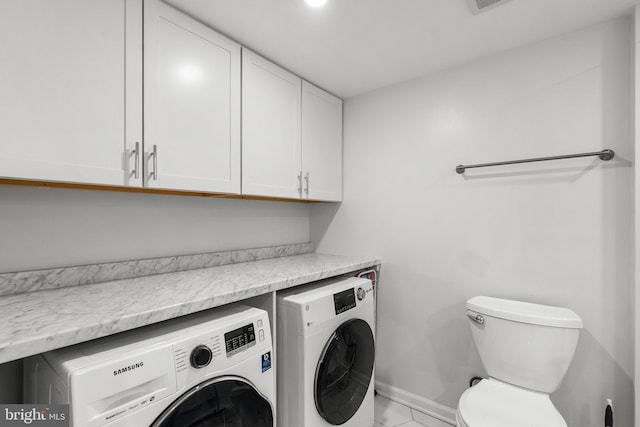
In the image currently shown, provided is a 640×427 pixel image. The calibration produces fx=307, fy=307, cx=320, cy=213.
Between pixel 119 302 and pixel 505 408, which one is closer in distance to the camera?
pixel 119 302

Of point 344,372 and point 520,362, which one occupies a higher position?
point 520,362

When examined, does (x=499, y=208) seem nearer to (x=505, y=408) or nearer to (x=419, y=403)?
(x=505, y=408)

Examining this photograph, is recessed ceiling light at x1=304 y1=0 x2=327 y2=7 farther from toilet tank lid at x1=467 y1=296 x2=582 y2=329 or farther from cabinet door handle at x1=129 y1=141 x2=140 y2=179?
toilet tank lid at x1=467 y1=296 x2=582 y2=329

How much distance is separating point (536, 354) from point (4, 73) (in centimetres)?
237

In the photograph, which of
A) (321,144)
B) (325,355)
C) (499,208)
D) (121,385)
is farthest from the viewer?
(321,144)

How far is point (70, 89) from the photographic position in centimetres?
112

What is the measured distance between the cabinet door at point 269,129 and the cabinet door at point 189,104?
7cm

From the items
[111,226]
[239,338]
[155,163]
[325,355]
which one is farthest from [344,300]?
[111,226]

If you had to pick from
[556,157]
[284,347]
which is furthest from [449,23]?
[284,347]

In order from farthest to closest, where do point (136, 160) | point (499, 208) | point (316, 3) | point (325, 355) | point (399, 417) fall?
point (399, 417)
point (499, 208)
point (325, 355)
point (316, 3)
point (136, 160)

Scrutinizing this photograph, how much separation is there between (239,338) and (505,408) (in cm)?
120

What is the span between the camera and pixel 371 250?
2344 millimetres

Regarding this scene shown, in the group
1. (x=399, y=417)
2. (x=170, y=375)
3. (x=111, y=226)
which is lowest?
(x=399, y=417)

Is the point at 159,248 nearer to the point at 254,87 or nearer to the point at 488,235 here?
the point at 254,87
